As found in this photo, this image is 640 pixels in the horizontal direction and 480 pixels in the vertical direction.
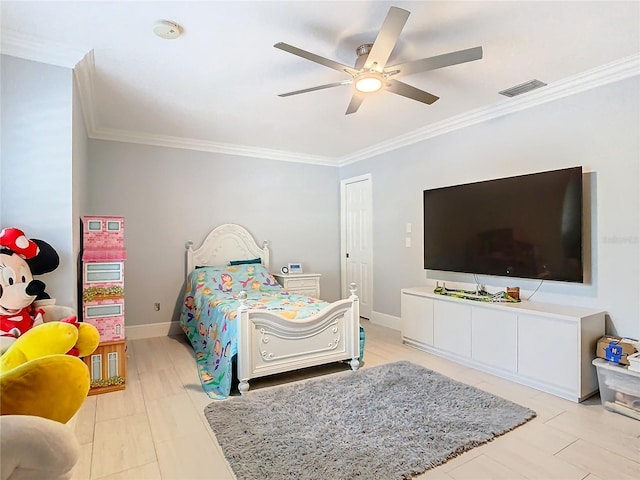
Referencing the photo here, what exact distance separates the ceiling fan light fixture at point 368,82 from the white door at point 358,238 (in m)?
2.71

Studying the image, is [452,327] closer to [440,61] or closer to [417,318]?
[417,318]

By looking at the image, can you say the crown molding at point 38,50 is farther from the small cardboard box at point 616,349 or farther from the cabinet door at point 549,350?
the small cardboard box at point 616,349

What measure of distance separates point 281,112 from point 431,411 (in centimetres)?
282

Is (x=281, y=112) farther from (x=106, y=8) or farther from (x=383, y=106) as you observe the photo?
(x=106, y=8)

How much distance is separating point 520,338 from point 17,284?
343cm

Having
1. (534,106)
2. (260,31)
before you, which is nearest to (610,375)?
(534,106)

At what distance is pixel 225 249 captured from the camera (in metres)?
4.65

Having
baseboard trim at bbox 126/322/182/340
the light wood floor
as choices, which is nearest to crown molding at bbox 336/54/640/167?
the light wood floor

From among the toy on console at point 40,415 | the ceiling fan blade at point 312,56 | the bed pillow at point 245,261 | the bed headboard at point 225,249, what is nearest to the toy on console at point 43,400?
the toy on console at point 40,415

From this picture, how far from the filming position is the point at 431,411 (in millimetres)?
2398

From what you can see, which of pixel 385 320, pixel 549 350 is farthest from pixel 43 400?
pixel 385 320

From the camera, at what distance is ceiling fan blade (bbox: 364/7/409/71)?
167 cm

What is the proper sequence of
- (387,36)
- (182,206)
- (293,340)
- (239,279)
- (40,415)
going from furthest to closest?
Result: 1. (182,206)
2. (239,279)
3. (293,340)
4. (387,36)
5. (40,415)

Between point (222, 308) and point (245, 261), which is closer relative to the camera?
point (222, 308)
